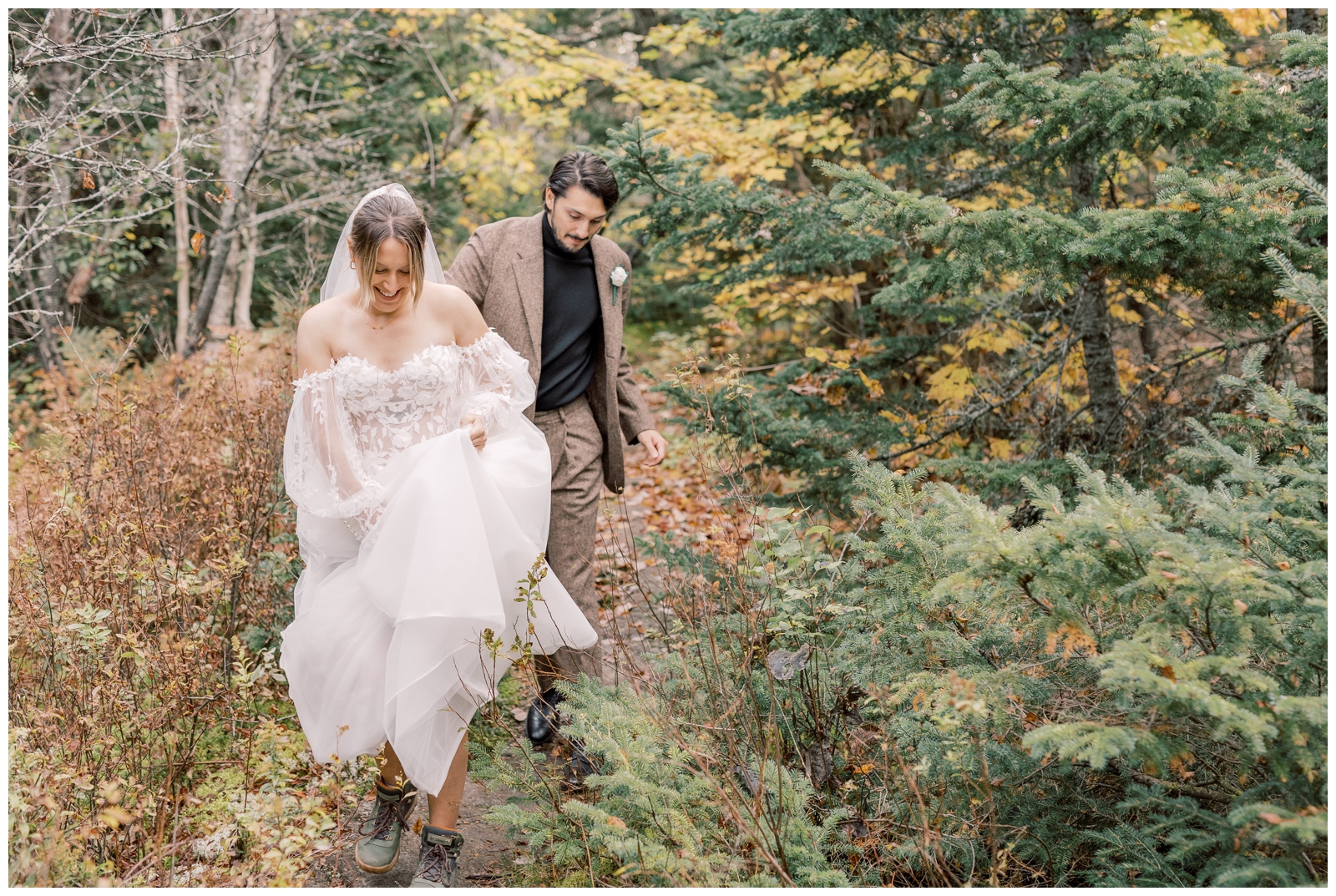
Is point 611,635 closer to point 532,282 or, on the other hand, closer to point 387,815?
point 387,815

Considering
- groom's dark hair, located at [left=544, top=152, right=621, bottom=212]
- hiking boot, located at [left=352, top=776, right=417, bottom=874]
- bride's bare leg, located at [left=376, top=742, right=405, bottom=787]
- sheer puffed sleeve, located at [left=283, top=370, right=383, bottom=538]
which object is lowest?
hiking boot, located at [left=352, top=776, right=417, bottom=874]

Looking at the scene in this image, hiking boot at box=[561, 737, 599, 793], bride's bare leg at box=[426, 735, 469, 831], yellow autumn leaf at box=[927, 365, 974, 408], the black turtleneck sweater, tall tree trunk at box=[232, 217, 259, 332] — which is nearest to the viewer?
bride's bare leg at box=[426, 735, 469, 831]

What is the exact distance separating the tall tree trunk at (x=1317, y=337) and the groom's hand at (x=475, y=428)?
346 cm

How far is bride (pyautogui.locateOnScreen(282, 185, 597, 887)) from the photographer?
2.99 meters

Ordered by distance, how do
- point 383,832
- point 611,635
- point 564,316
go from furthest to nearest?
point 611,635, point 564,316, point 383,832

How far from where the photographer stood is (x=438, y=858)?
2994 mm

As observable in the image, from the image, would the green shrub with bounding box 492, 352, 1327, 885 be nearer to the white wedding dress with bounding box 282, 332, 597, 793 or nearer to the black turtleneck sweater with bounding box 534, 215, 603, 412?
the white wedding dress with bounding box 282, 332, 597, 793

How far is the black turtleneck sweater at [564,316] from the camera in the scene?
3.91 meters

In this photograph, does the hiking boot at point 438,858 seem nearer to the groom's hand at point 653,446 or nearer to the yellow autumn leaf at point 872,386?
the groom's hand at point 653,446

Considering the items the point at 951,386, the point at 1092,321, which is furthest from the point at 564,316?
the point at 951,386

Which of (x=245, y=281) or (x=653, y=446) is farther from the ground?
(x=653, y=446)

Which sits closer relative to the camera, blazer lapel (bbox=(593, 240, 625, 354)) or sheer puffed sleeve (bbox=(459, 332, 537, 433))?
sheer puffed sleeve (bbox=(459, 332, 537, 433))

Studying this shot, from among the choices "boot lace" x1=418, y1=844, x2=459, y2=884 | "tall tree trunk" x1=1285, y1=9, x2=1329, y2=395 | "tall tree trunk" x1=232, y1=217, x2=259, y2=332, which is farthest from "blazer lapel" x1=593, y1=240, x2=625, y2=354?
"tall tree trunk" x1=232, y1=217, x2=259, y2=332

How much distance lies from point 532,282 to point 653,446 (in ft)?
2.87
